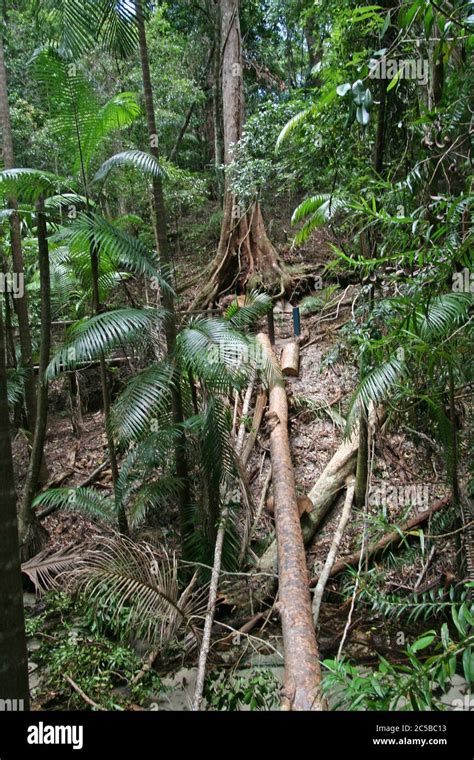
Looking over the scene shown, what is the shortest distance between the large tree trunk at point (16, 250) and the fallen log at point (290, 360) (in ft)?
9.91

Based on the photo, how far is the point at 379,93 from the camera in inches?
133

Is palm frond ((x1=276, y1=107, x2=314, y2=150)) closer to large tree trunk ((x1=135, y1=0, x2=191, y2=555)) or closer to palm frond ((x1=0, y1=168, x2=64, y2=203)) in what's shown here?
large tree trunk ((x1=135, y1=0, x2=191, y2=555))

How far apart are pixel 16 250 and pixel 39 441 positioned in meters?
2.11

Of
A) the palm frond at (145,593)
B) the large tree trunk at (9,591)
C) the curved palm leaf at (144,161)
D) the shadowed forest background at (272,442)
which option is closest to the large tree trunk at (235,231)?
the shadowed forest background at (272,442)

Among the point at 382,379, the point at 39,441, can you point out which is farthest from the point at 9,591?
the point at 39,441

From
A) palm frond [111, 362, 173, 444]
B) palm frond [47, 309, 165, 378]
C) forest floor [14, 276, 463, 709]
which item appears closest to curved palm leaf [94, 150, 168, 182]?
palm frond [47, 309, 165, 378]

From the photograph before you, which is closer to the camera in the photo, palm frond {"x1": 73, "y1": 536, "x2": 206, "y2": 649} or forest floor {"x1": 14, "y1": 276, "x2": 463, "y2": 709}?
palm frond {"x1": 73, "y1": 536, "x2": 206, "y2": 649}

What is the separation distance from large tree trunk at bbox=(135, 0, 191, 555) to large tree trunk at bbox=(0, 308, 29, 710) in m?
1.96

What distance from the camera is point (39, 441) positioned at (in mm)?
4711

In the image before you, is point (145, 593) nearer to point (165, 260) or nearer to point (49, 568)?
point (49, 568)

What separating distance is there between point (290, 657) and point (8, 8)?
38.7 feet

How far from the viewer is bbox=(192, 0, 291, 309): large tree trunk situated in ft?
28.7

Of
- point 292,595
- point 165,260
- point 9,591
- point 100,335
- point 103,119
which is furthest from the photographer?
point 103,119

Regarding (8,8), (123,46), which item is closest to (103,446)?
(123,46)
